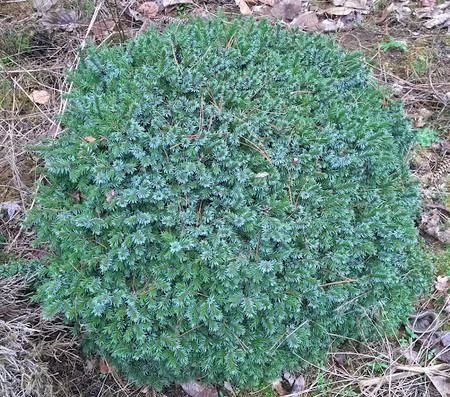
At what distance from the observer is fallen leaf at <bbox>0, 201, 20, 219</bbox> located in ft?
8.05

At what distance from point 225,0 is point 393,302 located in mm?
3248

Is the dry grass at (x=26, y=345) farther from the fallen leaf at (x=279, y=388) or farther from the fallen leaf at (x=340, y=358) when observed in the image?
the fallen leaf at (x=340, y=358)

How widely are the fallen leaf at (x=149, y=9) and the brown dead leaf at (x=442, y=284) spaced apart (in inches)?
133

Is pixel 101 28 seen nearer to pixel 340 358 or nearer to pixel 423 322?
pixel 340 358

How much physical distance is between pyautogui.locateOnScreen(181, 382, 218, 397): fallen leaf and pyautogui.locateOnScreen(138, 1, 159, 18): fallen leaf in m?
3.22

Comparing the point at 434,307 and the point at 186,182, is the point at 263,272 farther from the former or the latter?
the point at 434,307

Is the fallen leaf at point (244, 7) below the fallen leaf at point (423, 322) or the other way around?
the other way around

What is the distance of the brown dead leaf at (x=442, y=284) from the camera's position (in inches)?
96.7

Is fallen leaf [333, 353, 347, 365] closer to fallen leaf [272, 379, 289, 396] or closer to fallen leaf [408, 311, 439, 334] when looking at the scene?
fallen leaf [272, 379, 289, 396]

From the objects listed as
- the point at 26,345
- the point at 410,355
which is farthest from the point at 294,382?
the point at 26,345

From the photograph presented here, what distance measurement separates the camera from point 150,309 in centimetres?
177

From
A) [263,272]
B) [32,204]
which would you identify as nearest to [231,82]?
[263,272]

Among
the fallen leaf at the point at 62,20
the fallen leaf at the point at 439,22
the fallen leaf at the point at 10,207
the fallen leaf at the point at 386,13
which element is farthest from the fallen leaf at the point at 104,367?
the fallen leaf at the point at 439,22

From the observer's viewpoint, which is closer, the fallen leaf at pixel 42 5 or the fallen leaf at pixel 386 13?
the fallen leaf at pixel 42 5
